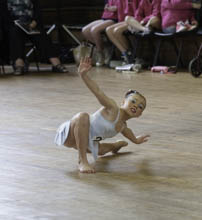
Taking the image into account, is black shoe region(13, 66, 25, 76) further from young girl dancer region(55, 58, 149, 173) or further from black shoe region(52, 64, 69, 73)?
young girl dancer region(55, 58, 149, 173)

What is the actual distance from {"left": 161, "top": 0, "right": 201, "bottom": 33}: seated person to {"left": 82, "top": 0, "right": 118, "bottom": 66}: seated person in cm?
82

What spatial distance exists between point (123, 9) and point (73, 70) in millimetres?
977

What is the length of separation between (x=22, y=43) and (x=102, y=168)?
4.36m

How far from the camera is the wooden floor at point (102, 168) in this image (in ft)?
7.46

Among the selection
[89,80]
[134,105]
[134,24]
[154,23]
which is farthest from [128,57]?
[89,80]

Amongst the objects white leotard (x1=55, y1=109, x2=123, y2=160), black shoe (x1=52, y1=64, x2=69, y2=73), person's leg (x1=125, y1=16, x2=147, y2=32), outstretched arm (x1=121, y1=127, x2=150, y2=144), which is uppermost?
white leotard (x1=55, y1=109, x2=123, y2=160)

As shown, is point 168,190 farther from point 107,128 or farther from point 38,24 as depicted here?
point 38,24

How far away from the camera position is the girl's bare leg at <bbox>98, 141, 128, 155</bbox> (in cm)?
311

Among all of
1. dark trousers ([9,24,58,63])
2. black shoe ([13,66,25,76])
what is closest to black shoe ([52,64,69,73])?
dark trousers ([9,24,58,63])

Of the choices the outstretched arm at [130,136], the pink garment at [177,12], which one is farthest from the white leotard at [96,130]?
the pink garment at [177,12]

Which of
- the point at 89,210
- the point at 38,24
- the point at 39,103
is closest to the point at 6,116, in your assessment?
the point at 39,103

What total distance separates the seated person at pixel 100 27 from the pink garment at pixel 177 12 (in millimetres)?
836

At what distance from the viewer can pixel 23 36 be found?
277 inches

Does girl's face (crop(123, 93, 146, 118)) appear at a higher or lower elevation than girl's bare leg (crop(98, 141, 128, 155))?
higher
